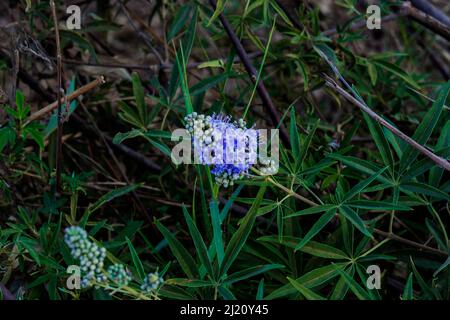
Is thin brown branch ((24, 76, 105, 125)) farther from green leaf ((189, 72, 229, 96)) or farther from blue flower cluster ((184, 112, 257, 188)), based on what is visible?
blue flower cluster ((184, 112, 257, 188))

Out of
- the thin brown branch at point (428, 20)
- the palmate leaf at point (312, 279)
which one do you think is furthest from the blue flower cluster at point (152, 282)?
the thin brown branch at point (428, 20)

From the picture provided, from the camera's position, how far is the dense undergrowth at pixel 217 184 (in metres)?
1.17

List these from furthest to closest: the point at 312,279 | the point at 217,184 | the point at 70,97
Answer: the point at 70,97
the point at 312,279
the point at 217,184

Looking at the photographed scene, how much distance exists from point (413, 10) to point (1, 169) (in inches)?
43.6

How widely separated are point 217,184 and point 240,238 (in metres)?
0.13

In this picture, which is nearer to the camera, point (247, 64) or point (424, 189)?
point (424, 189)

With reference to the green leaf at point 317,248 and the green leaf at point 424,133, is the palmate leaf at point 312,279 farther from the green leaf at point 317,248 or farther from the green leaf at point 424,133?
the green leaf at point 424,133

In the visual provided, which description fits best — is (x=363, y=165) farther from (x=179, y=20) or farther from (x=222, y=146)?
(x=179, y=20)

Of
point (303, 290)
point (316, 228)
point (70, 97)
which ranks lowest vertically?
point (303, 290)

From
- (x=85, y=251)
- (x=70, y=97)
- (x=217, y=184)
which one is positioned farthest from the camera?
(x=70, y=97)

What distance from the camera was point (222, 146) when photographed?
0.99m

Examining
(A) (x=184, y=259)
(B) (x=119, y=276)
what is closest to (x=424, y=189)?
(A) (x=184, y=259)

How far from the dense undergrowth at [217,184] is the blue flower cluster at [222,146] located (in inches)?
2.5

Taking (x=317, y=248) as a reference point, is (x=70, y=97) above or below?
above
